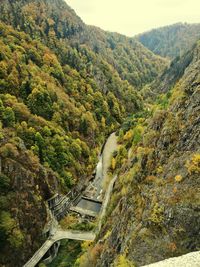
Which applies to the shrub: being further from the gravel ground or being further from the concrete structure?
the concrete structure

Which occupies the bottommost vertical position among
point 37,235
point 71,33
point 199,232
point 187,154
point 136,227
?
point 37,235

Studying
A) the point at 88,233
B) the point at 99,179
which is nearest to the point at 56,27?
the point at 99,179

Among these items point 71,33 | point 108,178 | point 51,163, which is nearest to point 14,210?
point 51,163

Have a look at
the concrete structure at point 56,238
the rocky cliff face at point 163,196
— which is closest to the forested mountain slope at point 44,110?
the concrete structure at point 56,238

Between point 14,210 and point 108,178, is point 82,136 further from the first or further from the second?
point 14,210

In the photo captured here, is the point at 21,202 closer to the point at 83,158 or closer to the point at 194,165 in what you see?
the point at 83,158

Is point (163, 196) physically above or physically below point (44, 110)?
above
